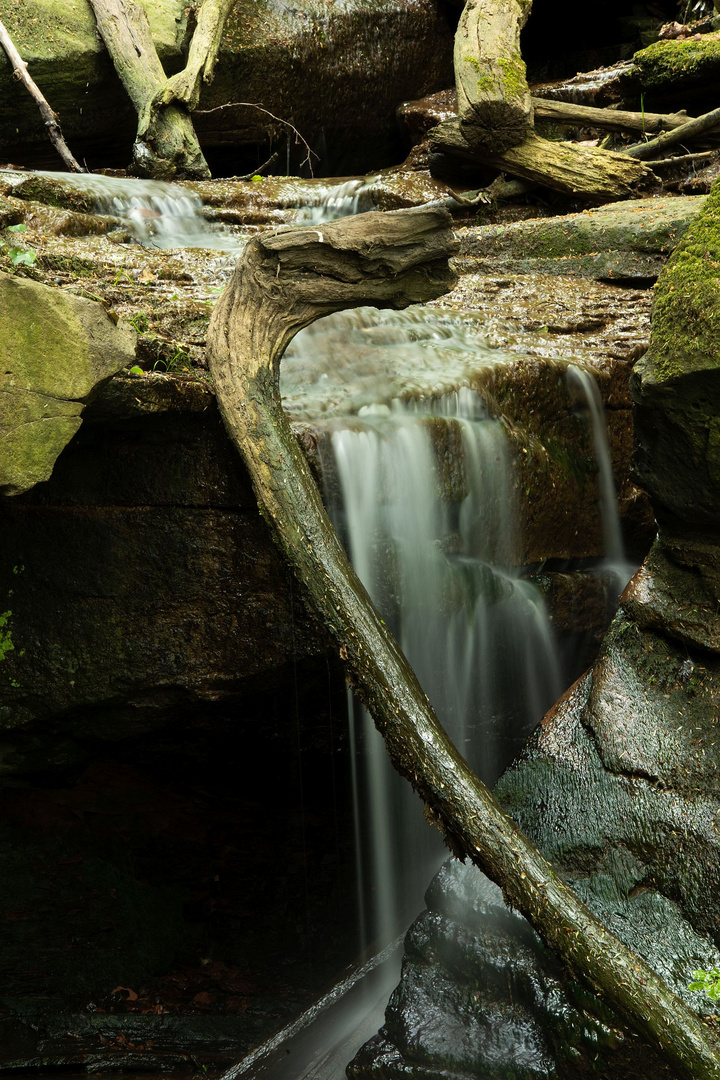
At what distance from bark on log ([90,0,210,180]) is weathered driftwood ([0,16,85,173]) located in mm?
544

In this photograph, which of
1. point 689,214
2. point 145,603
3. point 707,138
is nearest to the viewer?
point 145,603

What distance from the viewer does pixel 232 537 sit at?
135 inches

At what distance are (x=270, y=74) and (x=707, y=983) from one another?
9.49 metres

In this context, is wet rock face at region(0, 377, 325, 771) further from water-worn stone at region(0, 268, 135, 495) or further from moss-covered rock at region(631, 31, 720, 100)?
moss-covered rock at region(631, 31, 720, 100)

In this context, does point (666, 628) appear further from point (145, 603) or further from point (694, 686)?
point (145, 603)

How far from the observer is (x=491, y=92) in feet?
23.7

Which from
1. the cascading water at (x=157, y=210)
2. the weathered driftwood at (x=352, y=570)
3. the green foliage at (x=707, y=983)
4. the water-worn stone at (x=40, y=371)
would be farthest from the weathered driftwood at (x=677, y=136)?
the green foliage at (x=707, y=983)

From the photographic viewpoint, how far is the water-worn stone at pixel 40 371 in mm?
2553

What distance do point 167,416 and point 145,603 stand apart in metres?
0.72

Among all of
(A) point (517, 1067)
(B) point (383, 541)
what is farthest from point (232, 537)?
(A) point (517, 1067)

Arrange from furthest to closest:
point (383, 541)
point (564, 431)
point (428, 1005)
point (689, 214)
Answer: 1. point (689, 214)
2. point (564, 431)
3. point (383, 541)
4. point (428, 1005)

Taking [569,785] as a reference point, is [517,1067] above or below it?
below

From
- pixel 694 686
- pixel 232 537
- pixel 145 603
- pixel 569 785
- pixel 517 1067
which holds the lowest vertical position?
pixel 517 1067

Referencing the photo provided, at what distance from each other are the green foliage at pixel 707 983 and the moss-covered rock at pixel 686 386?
4.77 feet
